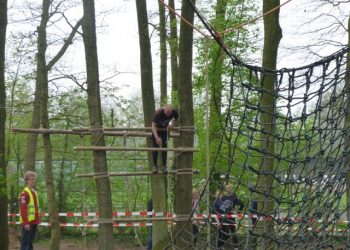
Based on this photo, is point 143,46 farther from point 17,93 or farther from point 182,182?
point 17,93

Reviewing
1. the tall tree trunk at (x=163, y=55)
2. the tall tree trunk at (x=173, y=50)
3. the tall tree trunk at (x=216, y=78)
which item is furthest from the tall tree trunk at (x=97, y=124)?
the tall tree trunk at (x=163, y=55)

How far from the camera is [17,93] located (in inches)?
693

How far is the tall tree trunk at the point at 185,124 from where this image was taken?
8203mm

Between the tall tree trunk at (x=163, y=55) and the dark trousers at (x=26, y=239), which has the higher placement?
the tall tree trunk at (x=163, y=55)

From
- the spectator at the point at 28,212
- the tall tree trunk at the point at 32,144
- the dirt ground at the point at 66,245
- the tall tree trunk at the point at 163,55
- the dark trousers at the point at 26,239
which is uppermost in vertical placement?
the tall tree trunk at the point at 163,55

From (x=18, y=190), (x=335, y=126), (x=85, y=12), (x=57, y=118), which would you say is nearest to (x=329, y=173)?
(x=335, y=126)

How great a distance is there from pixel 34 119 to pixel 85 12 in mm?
6700

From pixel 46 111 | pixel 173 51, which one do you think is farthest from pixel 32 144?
pixel 173 51

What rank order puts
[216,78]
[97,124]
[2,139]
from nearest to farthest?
[97,124]
[2,139]
[216,78]

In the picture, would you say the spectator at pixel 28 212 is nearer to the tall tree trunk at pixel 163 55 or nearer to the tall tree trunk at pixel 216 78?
the tall tree trunk at pixel 216 78

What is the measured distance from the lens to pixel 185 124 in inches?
326

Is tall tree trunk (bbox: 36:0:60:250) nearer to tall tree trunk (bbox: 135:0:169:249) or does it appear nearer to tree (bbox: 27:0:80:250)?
tree (bbox: 27:0:80:250)

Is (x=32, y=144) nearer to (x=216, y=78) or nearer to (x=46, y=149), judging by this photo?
(x=46, y=149)

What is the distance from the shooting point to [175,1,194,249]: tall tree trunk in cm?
820
